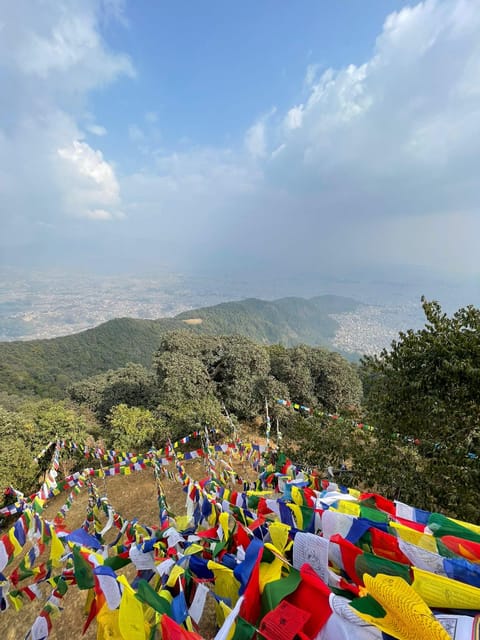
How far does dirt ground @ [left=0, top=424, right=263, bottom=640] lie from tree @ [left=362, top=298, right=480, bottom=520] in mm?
5122

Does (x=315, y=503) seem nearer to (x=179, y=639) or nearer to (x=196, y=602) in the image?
(x=196, y=602)

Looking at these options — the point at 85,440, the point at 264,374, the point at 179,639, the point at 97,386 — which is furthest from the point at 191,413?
the point at 97,386

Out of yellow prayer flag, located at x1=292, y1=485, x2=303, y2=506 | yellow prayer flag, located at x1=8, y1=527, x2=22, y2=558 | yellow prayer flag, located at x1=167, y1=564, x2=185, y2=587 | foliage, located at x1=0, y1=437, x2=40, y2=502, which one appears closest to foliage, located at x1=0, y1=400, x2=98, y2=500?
foliage, located at x1=0, y1=437, x2=40, y2=502

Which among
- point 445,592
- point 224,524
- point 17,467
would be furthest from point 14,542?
point 17,467

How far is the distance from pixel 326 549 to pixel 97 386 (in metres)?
33.4

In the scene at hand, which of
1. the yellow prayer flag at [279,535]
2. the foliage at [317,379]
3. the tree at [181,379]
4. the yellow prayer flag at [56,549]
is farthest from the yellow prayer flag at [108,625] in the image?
the foliage at [317,379]

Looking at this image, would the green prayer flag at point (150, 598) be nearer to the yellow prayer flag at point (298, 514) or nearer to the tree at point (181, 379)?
the yellow prayer flag at point (298, 514)

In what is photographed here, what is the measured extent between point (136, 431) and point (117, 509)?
4146 mm

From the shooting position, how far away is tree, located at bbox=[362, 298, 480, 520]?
6012 mm

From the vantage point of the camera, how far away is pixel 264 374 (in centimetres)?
2089

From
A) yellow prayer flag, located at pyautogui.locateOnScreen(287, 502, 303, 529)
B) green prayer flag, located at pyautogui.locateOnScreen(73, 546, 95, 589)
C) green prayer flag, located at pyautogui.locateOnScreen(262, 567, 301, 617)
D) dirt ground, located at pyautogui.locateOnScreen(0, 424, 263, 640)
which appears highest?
green prayer flag, located at pyautogui.locateOnScreen(262, 567, 301, 617)

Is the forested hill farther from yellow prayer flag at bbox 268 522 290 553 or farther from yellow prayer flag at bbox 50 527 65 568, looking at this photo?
yellow prayer flag at bbox 268 522 290 553

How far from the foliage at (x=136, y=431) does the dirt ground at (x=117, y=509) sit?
1.72 metres

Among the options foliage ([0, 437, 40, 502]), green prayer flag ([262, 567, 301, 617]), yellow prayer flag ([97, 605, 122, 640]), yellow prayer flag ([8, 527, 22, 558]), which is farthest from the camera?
foliage ([0, 437, 40, 502])
